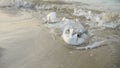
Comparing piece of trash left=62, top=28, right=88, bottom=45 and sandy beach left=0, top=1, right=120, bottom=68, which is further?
piece of trash left=62, top=28, right=88, bottom=45

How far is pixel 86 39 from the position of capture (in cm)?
443

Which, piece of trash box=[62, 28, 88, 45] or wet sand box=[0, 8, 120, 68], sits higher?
piece of trash box=[62, 28, 88, 45]

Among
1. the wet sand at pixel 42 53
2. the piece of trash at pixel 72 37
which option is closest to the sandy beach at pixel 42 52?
the wet sand at pixel 42 53

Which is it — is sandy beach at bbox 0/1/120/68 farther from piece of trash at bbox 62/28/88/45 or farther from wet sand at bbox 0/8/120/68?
piece of trash at bbox 62/28/88/45

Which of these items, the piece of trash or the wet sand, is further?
the piece of trash

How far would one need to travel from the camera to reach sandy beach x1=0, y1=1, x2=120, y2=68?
3.57m

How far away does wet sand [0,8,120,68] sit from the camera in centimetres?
356

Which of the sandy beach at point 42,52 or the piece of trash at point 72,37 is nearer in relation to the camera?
the sandy beach at point 42,52

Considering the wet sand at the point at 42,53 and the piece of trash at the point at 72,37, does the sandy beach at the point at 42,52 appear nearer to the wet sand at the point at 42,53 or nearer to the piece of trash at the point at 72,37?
the wet sand at the point at 42,53

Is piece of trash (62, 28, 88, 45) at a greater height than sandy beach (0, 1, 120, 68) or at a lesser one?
greater

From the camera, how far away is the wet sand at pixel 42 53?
3562 millimetres

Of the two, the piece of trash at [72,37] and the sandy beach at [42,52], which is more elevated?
the piece of trash at [72,37]

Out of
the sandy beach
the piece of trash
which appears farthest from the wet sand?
the piece of trash

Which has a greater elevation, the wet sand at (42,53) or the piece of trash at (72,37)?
the piece of trash at (72,37)
